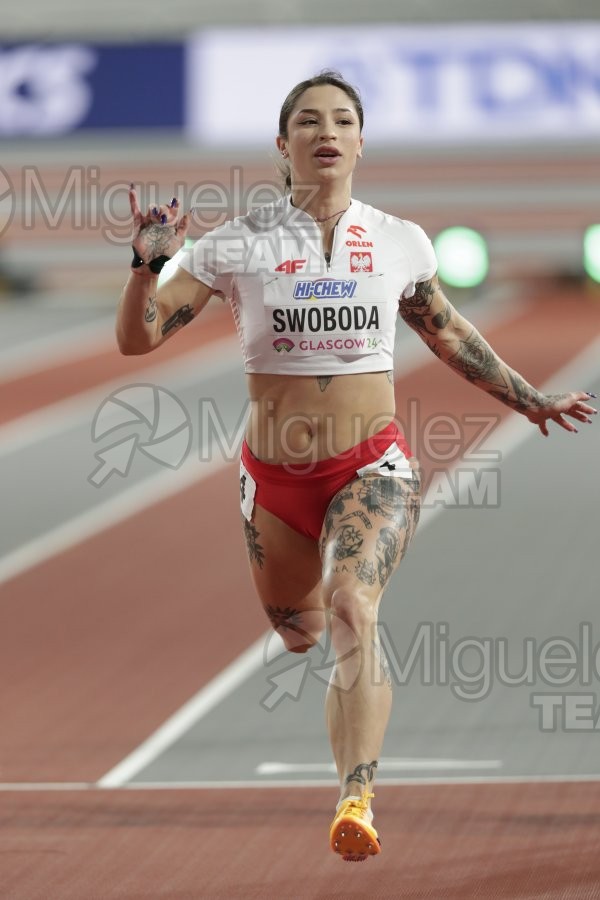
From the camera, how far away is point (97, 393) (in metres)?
16.5

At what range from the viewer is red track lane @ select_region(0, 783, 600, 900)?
15.3 feet

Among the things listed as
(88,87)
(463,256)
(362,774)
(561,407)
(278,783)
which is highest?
(88,87)

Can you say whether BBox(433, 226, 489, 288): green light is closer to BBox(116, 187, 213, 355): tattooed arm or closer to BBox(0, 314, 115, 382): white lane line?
BBox(0, 314, 115, 382): white lane line

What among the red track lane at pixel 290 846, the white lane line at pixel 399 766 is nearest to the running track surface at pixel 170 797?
the red track lane at pixel 290 846

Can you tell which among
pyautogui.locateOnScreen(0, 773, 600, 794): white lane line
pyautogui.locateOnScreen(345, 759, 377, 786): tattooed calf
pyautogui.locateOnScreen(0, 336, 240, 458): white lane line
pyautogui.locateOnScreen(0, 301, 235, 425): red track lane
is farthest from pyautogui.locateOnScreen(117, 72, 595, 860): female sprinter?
pyautogui.locateOnScreen(0, 301, 235, 425): red track lane

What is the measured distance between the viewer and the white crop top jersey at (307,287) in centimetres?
462

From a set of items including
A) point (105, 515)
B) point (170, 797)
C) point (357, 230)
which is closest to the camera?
point (357, 230)

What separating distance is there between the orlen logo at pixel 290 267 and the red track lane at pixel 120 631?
2.48 metres

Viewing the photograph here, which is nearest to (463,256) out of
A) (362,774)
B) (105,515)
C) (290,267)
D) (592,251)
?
(592,251)

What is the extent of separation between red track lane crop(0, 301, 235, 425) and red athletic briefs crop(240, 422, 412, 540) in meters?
10.6

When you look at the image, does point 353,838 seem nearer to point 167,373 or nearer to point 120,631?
point 120,631

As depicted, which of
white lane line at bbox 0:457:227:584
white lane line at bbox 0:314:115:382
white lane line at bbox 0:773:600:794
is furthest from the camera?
white lane line at bbox 0:314:115:382

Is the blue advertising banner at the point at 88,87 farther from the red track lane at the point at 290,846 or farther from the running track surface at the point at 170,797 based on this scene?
the red track lane at the point at 290,846

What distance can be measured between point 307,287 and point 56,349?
15.2 meters
